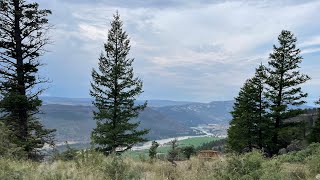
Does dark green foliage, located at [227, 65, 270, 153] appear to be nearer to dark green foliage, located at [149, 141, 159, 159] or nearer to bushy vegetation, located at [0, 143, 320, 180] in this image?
dark green foliage, located at [149, 141, 159, 159]

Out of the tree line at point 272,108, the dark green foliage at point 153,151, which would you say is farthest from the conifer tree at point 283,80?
the dark green foliage at point 153,151

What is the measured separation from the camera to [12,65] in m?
20.1

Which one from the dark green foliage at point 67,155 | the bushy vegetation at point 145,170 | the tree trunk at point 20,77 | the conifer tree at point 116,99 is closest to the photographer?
the bushy vegetation at point 145,170

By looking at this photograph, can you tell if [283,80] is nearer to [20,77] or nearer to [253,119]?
[253,119]

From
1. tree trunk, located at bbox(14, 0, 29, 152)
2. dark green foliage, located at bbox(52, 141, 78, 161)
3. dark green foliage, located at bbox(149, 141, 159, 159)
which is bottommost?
dark green foliage, located at bbox(149, 141, 159, 159)

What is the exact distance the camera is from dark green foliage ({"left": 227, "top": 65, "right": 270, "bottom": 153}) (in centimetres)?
4038

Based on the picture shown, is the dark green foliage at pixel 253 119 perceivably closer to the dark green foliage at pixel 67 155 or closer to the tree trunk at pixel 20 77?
the tree trunk at pixel 20 77

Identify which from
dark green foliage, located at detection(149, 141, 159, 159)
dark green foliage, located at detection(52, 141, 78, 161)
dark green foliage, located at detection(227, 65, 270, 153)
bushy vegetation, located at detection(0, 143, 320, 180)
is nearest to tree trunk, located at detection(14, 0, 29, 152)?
dark green foliage, located at detection(149, 141, 159, 159)

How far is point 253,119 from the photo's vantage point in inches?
1624

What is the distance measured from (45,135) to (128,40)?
15.0m

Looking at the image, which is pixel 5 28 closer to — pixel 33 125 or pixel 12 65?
pixel 12 65

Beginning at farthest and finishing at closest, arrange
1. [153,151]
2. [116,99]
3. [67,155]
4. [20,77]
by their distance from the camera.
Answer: [116,99] → [20,77] → [153,151] → [67,155]

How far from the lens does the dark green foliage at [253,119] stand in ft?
132

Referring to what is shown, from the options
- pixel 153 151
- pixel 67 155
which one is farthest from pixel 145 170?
pixel 153 151
